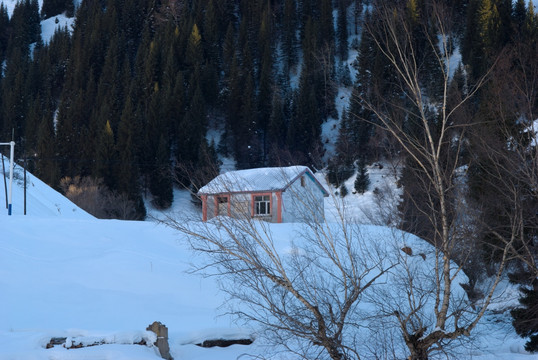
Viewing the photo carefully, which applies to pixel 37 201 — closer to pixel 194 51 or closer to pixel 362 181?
pixel 362 181

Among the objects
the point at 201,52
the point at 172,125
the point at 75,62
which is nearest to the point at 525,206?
the point at 172,125

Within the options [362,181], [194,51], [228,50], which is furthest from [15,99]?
[362,181]

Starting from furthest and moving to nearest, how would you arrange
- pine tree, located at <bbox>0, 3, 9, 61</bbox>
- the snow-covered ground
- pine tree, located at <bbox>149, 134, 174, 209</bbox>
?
pine tree, located at <bbox>0, 3, 9, 61</bbox> < pine tree, located at <bbox>149, 134, 174, 209</bbox> < the snow-covered ground

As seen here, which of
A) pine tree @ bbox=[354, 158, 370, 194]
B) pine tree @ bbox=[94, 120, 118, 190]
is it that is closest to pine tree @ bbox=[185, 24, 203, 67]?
pine tree @ bbox=[94, 120, 118, 190]

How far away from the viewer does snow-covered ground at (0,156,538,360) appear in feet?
34.0

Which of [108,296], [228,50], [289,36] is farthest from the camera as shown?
[289,36]

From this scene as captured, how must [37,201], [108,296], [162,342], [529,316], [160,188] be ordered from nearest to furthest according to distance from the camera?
[162,342] → [529,316] → [108,296] → [37,201] → [160,188]

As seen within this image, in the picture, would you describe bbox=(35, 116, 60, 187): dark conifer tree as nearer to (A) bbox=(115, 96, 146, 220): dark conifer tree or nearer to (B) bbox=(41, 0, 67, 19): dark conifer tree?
(A) bbox=(115, 96, 146, 220): dark conifer tree

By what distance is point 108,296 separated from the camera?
49.6ft

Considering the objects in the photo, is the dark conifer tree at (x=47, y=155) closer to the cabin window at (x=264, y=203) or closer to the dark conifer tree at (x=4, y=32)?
the cabin window at (x=264, y=203)

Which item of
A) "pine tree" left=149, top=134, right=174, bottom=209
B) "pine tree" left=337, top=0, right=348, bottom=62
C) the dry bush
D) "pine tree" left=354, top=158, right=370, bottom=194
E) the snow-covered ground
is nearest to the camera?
the snow-covered ground

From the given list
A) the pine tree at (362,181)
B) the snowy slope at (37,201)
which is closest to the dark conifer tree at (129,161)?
the snowy slope at (37,201)

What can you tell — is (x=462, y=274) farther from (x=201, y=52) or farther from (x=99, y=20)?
(x=99, y=20)

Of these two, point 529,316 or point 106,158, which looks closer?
point 529,316
